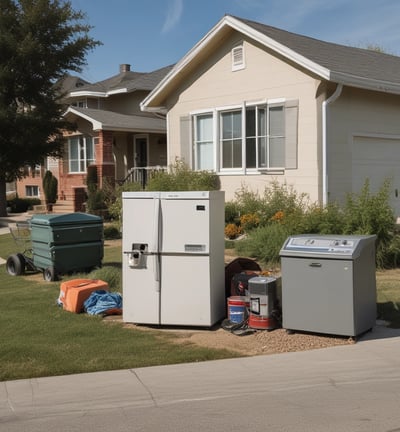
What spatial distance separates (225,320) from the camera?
7418mm

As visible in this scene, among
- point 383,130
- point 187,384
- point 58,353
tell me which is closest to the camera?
point 187,384

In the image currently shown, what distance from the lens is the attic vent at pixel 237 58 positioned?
52.7 ft

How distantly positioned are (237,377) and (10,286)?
6251mm

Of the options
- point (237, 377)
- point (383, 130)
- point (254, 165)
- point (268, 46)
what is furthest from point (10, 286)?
point (383, 130)

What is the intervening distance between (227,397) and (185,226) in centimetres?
→ 265

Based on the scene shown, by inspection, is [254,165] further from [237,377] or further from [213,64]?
[237,377]

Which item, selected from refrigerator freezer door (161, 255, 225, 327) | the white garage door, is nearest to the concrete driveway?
refrigerator freezer door (161, 255, 225, 327)

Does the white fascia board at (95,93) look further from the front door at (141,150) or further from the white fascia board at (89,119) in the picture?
the white fascia board at (89,119)

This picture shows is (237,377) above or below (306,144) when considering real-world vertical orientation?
below

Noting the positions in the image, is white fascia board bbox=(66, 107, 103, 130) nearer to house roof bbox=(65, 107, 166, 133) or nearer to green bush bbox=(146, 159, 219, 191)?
house roof bbox=(65, 107, 166, 133)

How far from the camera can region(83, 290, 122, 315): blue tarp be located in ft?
26.7

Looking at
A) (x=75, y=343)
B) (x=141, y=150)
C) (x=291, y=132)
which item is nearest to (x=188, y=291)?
(x=75, y=343)

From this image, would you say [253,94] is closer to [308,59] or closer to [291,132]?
[291,132]

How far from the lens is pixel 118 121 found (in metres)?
24.2
